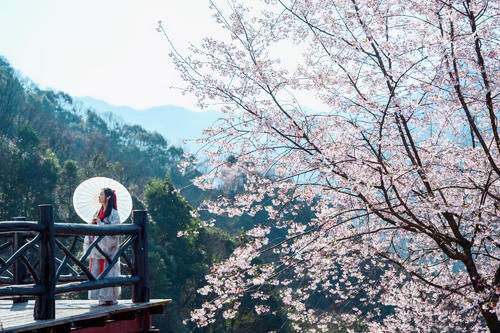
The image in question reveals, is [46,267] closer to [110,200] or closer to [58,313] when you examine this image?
[58,313]

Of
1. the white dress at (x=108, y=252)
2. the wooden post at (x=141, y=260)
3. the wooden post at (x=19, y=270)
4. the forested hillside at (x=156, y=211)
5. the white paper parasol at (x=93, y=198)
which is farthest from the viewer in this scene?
the forested hillside at (x=156, y=211)

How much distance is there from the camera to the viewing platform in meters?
3.95

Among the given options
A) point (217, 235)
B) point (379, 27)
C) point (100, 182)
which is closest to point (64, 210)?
point (217, 235)

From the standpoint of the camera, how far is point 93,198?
6371 millimetres

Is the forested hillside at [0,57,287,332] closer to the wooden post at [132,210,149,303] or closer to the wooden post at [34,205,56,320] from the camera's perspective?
the wooden post at [132,210,149,303]

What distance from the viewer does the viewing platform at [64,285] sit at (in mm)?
3953

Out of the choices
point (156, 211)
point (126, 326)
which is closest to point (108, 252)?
point (126, 326)

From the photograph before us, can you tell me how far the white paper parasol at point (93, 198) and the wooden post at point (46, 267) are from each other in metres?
2.21

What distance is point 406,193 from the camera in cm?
620

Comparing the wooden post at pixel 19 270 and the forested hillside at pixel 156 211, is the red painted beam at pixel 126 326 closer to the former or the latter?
the wooden post at pixel 19 270

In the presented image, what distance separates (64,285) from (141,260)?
1029 mm

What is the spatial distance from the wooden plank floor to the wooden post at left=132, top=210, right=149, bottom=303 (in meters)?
0.10

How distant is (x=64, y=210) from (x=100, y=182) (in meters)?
22.9

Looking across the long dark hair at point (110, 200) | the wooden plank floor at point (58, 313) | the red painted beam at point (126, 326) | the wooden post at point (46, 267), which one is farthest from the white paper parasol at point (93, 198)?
the wooden post at point (46, 267)
